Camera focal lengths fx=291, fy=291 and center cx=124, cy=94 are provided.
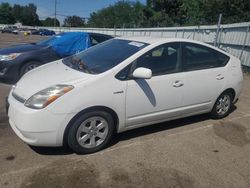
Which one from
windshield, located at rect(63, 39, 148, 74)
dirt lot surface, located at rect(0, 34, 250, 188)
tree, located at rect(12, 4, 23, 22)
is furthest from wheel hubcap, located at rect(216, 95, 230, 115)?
tree, located at rect(12, 4, 23, 22)

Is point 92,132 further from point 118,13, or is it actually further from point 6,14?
point 6,14

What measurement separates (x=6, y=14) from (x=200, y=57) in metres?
130

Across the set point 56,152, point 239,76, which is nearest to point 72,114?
point 56,152

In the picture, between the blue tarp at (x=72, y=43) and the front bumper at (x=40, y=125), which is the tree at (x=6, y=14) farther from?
the front bumper at (x=40, y=125)

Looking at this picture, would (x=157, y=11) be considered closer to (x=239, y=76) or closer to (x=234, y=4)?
(x=234, y=4)

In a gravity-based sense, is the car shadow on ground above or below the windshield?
below

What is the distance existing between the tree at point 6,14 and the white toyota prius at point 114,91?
128256 mm

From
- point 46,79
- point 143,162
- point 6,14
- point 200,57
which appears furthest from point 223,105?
point 6,14

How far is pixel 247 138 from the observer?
484 centimetres

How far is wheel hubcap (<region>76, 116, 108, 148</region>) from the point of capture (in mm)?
3816

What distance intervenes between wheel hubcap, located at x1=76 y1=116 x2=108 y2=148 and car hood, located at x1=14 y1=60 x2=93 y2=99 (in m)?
0.57

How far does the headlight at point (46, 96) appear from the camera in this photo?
11.8 ft

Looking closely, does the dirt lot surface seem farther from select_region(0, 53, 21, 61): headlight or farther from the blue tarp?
the blue tarp

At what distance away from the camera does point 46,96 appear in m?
3.63
